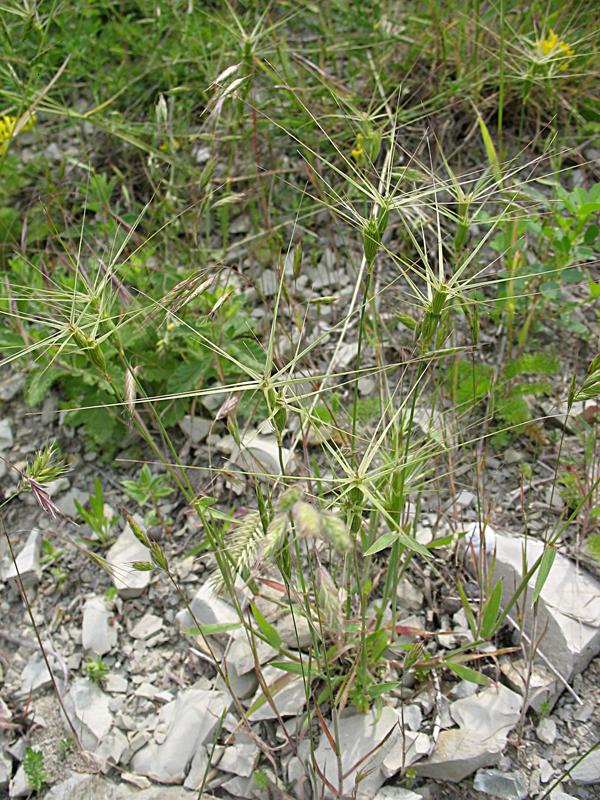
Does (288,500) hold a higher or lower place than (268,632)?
higher

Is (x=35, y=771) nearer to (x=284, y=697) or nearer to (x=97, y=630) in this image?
(x=97, y=630)

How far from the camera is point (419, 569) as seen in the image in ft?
6.29

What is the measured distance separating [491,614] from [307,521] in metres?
0.93

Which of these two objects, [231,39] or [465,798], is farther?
[231,39]

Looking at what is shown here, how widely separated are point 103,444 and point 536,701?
141cm

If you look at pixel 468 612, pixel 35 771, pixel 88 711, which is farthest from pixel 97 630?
pixel 468 612

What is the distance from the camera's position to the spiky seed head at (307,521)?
81 centimetres

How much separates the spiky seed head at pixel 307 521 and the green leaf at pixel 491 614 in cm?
84

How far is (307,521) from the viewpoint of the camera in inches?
32.6

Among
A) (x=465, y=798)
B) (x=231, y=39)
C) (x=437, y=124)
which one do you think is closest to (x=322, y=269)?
(x=437, y=124)

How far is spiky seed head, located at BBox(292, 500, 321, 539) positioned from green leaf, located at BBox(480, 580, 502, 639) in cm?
84

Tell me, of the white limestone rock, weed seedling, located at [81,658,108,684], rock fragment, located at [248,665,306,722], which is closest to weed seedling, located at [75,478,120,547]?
the white limestone rock

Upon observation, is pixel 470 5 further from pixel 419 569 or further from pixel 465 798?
pixel 465 798

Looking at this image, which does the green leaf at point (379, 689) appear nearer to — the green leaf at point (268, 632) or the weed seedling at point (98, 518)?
the green leaf at point (268, 632)
